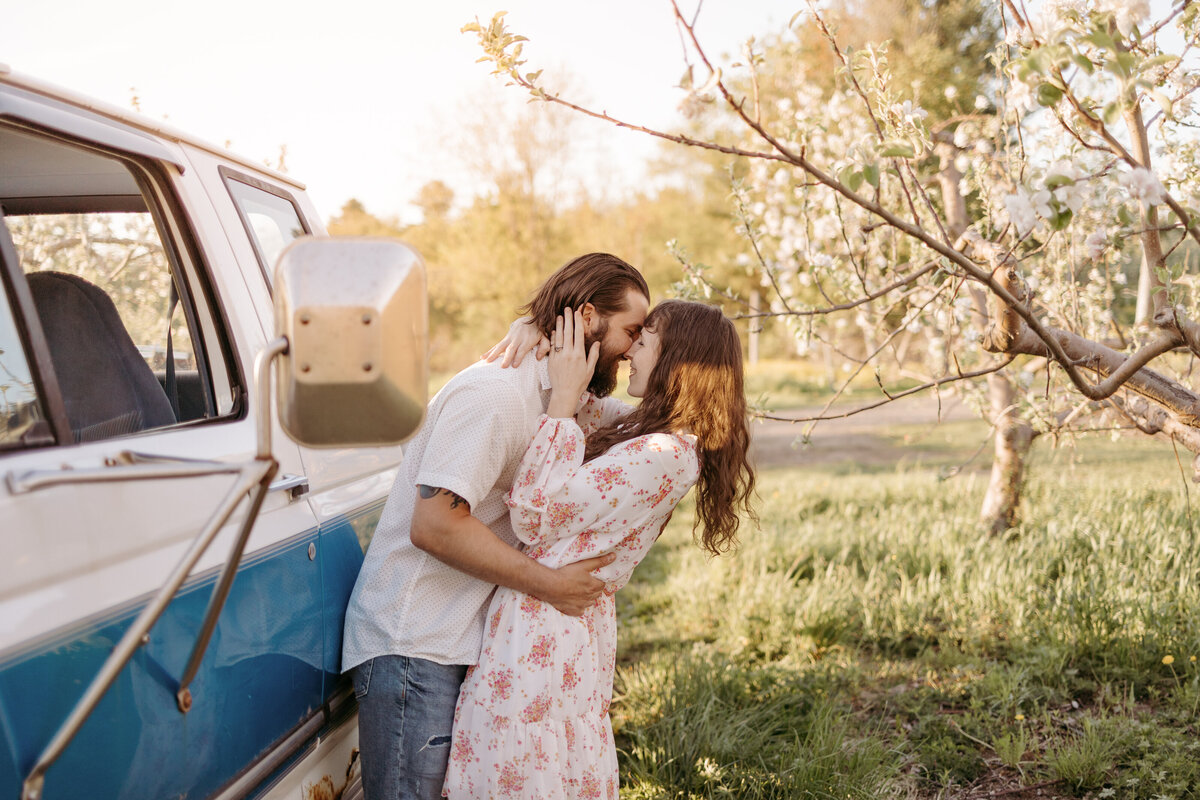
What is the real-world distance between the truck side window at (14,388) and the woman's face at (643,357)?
4.63ft

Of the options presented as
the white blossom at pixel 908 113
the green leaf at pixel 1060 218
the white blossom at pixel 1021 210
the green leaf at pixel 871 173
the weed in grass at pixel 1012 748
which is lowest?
the weed in grass at pixel 1012 748

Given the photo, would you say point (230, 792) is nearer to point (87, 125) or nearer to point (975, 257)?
point (87, 125)

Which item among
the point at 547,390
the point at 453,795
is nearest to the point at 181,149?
the point at 547,390

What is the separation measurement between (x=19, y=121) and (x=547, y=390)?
48.6 inches

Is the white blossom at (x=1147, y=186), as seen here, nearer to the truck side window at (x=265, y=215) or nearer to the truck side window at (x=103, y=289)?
the truck side window at (x=265, y=215)

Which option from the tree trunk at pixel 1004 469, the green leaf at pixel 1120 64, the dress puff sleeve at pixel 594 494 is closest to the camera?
the green leaf at pixel 1120 64

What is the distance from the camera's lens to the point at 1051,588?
4480mm

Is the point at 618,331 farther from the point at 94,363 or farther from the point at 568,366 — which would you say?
the point at 94,363

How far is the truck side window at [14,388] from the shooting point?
4.59ft

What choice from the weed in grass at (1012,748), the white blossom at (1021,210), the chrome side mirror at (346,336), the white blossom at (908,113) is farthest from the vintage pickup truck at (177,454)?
the weed in grass at (1012,748)

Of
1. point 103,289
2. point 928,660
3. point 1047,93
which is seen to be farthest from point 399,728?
point 928,660

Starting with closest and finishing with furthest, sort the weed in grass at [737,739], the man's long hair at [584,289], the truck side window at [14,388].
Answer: the truck side window at [14,388] < the man's long hair at [584,289] < the weed in grass at [737,739]

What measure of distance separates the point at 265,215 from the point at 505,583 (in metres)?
1.18

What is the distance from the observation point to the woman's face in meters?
2.45
